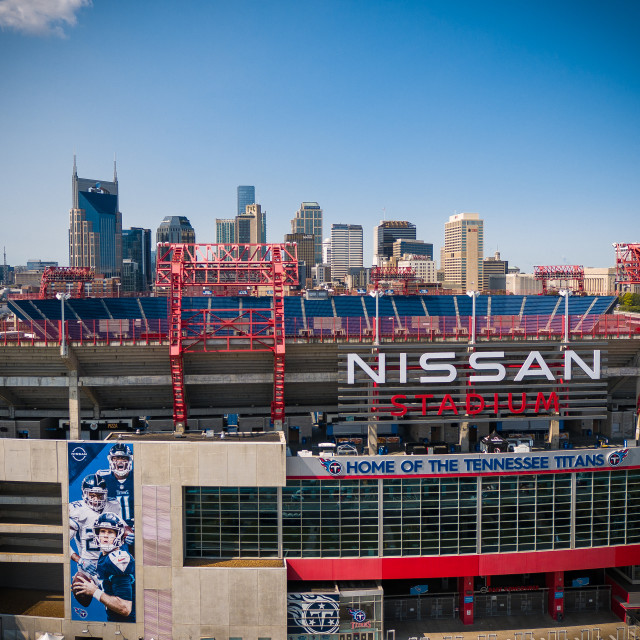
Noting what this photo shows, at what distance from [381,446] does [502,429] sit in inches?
518

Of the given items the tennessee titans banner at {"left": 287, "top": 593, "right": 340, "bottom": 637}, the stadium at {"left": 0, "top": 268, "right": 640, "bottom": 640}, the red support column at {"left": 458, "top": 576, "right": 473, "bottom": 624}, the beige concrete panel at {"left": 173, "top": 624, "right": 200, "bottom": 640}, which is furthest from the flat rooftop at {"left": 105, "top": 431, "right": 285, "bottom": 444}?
the red support column at {"left": 458, "top": 576, "right": 473, "bottom": 624}

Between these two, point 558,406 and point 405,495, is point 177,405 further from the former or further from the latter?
point 558,406

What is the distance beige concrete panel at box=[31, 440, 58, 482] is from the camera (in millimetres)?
41406

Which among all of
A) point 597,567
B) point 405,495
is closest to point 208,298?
point 405,495

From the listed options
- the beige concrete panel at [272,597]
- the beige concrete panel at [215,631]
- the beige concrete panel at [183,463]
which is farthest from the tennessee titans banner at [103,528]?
the beige concrete panel at [272,597]

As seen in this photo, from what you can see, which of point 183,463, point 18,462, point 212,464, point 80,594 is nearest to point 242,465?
point 212,464

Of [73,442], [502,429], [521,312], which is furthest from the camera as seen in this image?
[521,312]

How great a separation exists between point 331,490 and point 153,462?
11.9 metres

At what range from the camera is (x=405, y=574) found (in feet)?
139

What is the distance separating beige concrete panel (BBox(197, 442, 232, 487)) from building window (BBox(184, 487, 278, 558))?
108 centimetres

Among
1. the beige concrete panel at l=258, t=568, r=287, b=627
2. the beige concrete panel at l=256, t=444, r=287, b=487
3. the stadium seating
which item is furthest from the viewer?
the stadium seating

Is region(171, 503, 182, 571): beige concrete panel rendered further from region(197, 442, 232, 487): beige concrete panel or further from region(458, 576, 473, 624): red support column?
region(458, 576, 473, 624): red support column

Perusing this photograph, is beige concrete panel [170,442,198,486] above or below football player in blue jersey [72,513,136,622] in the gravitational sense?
above

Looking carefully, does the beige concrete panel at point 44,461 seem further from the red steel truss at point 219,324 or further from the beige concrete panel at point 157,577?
the red steel truss at point 219,324
